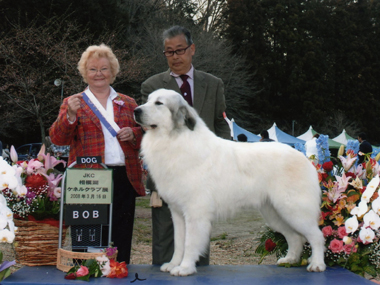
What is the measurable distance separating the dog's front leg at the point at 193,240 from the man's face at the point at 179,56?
157 cm

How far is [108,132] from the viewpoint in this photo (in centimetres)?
385

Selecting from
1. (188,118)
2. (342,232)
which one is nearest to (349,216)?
(342,232)

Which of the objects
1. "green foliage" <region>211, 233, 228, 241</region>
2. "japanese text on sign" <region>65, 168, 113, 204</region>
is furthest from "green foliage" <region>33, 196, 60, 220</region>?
"green foliage" <region>211, 233, 228, 241</region>

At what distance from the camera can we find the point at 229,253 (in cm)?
753

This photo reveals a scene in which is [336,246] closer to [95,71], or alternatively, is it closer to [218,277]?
[218,277]

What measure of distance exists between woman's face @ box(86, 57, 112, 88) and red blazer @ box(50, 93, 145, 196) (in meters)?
0.21

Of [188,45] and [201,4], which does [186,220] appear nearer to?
[188,45]

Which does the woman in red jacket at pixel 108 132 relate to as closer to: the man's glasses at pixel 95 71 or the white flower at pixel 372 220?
the man's glasses at pixel 95 71

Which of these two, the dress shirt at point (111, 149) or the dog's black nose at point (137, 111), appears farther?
the dress shirt at point (111, 149)

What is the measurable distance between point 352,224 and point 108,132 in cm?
223

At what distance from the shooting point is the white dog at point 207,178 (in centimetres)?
323

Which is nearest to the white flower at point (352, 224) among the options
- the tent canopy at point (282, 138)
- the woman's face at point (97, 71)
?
the woman's face at point (97, 71)

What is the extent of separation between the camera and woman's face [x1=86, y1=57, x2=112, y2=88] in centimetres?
389

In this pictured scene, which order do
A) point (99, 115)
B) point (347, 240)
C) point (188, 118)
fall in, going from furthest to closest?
point (99, 115) → point (347, 240) → point (188, 118)
